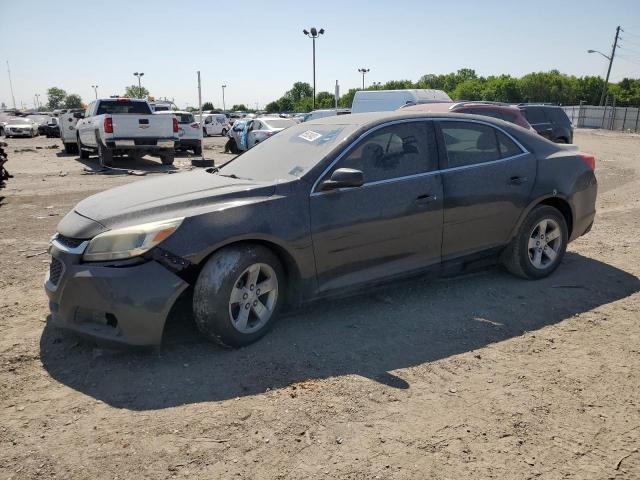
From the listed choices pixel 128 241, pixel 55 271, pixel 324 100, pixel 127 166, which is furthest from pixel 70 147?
pixel 324 100

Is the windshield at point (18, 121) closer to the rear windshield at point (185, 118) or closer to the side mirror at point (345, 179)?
the rear windshield at point (185, 118)

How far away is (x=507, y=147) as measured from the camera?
5238 millimetres

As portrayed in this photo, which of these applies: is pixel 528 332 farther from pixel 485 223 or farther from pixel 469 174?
pixel 469 174

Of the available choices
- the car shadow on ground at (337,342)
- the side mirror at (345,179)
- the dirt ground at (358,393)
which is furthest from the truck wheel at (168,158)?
the side mirror at (345,179)

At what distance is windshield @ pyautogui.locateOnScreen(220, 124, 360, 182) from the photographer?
4.34 metres

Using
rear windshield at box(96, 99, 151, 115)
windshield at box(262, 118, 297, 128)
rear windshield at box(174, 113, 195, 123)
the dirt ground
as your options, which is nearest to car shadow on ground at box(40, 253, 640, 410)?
the dirt ground

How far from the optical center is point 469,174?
489cm

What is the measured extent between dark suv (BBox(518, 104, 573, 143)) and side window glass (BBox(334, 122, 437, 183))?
11.8m

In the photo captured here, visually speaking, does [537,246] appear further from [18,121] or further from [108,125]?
[18,121]

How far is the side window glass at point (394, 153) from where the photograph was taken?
4.41 metres

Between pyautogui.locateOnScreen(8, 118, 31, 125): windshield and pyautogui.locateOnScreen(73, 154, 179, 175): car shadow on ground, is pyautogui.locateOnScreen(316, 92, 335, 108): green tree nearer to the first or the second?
pyautogui.locateOnScreen(8, 118, 31, 125): windshield

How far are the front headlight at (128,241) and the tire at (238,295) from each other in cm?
37

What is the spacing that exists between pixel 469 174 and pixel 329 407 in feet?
8.59

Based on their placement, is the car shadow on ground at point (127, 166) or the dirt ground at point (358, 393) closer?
the dirt ground at point (358, 393)
